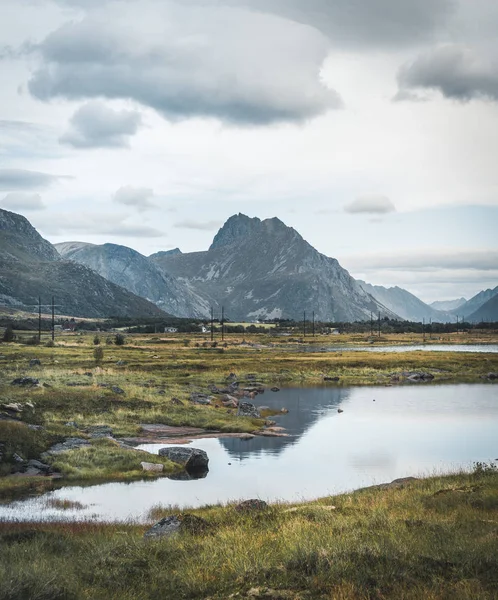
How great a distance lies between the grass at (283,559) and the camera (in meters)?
11.2

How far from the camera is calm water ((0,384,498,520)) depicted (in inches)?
1143

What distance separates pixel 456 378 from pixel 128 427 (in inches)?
2358

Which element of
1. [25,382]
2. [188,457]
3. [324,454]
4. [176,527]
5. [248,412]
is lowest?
[324,454]

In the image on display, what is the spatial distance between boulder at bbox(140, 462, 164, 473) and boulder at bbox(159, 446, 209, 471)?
1.72m

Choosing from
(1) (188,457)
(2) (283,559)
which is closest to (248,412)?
(1) (188,457)

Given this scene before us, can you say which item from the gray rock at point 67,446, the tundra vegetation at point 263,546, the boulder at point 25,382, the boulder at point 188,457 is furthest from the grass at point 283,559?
the boulder at point 25,382

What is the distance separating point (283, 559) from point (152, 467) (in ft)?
74.7

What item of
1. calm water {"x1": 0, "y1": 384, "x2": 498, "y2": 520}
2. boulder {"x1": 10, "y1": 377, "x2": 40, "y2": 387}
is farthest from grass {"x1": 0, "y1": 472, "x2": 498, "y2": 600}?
boulder {"x1": 10, "y1": 377, "x2": 40, "y2": 387}

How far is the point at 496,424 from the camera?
52531 mm

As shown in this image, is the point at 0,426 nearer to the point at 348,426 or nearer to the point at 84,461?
the point at 84,461

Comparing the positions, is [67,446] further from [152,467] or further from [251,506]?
[251,506]

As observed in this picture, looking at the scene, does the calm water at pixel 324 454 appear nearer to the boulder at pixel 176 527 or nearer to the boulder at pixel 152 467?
the boulder at pixel 152 467

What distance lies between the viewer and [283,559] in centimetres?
1293

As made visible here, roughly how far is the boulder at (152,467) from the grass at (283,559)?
597 inches
